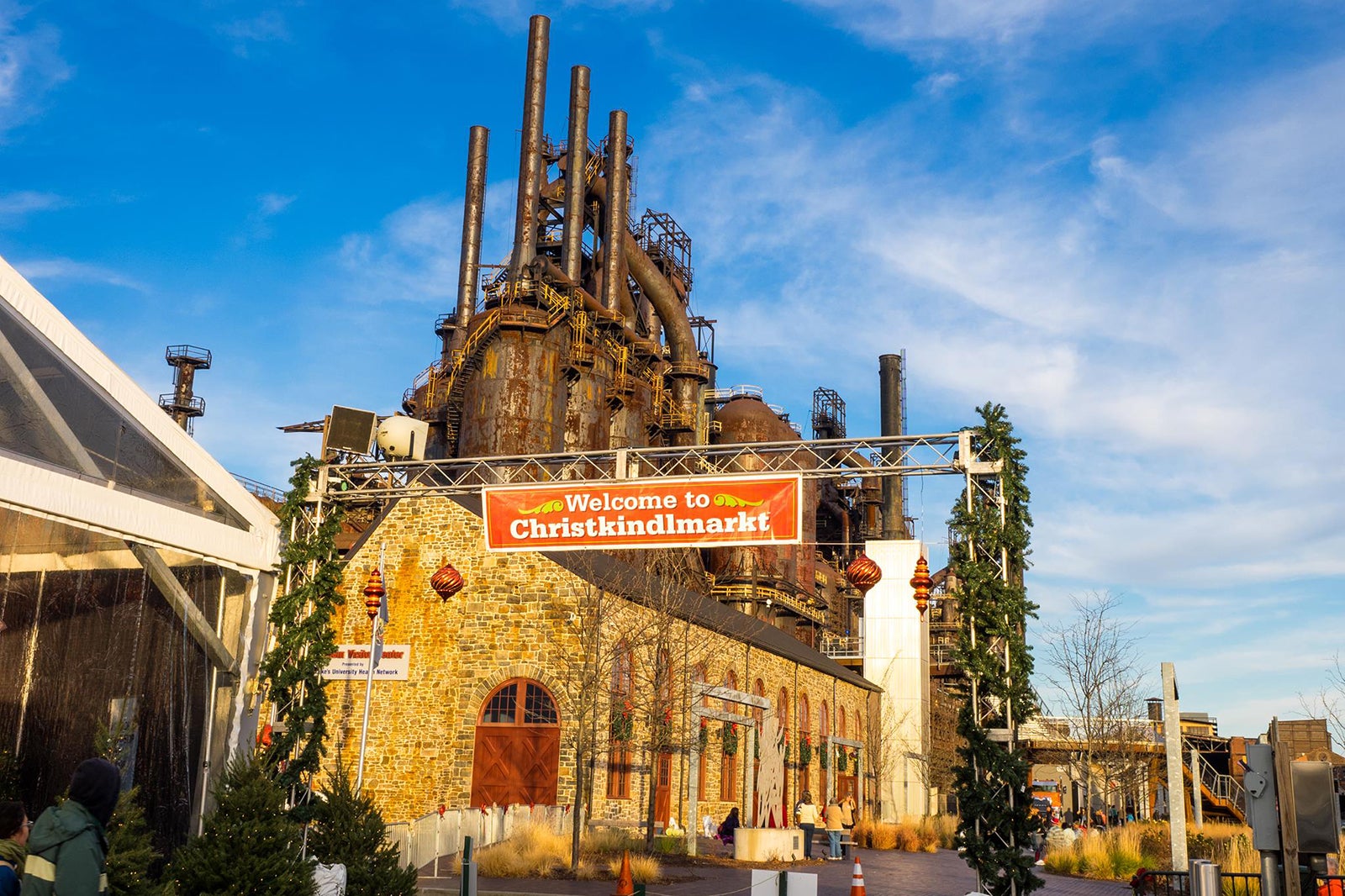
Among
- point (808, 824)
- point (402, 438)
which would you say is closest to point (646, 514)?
point (402, 438)

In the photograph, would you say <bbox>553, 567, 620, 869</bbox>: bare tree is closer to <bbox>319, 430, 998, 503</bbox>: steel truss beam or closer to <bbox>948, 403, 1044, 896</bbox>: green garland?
<bbox>319, 430, 998, 503</bbox>: steel truss beam

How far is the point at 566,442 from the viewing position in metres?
40.2

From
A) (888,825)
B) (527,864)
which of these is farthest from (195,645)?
(888,825)

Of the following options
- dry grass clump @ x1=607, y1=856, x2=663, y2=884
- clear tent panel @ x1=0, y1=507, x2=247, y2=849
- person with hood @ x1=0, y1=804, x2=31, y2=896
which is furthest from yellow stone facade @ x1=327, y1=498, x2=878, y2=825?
person with hood @ x1=0, y1=804, x2=31, y2=896

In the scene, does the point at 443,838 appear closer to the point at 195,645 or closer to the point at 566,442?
the point at 195,645

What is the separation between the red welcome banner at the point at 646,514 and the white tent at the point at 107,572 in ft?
12.0

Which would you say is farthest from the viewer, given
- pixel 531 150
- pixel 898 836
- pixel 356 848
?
pixel 531 150

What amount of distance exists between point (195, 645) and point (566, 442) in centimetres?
2658

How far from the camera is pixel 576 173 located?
156 ft

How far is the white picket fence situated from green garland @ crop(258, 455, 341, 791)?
2.98 meters

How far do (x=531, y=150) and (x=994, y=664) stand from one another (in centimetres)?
3573

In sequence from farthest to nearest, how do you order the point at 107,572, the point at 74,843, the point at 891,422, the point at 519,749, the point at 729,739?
the point at 891,422 < the point at 729,739 < the point at 519,749 < the point at 107,572 < the point at 74,843

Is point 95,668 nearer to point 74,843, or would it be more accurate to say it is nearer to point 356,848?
point 356,848

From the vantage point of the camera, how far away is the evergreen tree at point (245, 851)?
1001 cm
